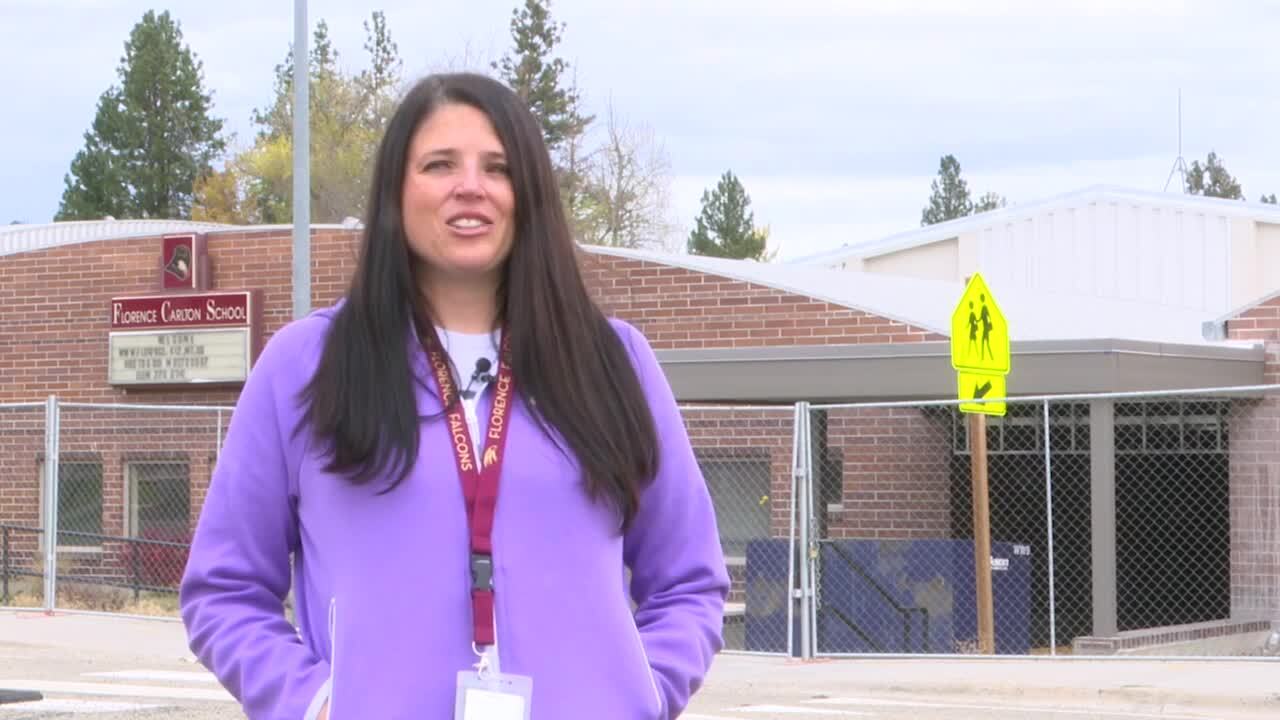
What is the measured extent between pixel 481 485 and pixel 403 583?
0.51ft

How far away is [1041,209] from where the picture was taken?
32250mm

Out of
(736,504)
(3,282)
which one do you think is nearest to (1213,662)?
(736,504)

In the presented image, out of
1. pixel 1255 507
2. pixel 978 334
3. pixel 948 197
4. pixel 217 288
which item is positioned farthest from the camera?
pixel 948 197

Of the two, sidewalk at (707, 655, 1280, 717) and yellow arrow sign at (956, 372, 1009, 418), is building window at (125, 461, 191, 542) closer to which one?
sidewalk at (707, 655, 1280, 717)

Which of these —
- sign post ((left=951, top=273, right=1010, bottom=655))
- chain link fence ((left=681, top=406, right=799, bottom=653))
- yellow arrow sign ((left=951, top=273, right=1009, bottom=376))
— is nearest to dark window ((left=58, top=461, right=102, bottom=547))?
chain link fence ((left=681, top=406, right=799, bottom=653))

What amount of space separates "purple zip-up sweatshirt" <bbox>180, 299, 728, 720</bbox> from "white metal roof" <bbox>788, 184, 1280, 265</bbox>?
91.6 ft

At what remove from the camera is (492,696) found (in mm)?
2471

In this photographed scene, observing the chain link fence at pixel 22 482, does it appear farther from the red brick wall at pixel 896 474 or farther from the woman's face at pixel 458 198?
the woman's face at pixel 458 198

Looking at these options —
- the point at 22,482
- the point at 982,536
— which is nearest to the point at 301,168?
the point at 982,536

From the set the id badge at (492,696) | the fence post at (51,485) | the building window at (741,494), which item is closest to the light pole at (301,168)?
the fence post at (51,485)

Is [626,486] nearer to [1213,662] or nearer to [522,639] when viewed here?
[522,639]

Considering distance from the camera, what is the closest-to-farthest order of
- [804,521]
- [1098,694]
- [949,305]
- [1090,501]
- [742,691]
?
[1098,694], [742,691], [804,521], [1090,501], [949,305]

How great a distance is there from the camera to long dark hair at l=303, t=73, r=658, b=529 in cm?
261

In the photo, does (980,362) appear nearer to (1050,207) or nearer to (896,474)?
(896,474)
